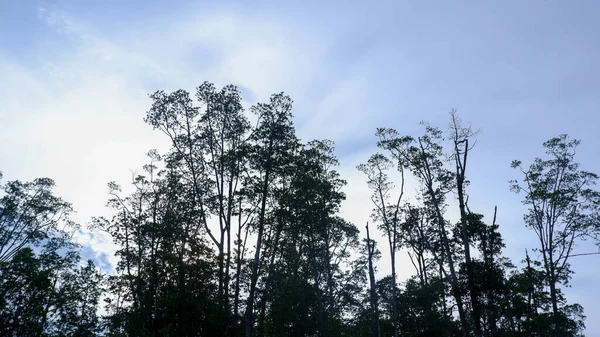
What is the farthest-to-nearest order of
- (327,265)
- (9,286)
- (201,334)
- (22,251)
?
1. (327,265)
2. (22,251)
3. (9,286)
4. (201,334)

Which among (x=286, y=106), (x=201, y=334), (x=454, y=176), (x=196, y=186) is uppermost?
(x=286, y=106)

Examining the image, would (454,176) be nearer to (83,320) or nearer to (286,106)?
(286,106)

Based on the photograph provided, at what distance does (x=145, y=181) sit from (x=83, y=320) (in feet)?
32.9

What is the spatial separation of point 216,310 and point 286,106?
466 inches

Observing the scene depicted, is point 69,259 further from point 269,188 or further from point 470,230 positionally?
point 470,230

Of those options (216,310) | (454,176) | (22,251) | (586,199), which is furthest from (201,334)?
(586,199)

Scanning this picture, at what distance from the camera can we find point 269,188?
2281 centimetres

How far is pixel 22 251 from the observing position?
77.6 feet

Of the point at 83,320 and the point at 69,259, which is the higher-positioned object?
the point at 69,259

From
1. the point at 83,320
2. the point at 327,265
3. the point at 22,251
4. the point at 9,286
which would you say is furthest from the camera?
the point at 327,265

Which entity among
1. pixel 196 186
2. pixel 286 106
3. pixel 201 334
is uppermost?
pixel 286 106

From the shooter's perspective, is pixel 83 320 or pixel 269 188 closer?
pixel 269 188

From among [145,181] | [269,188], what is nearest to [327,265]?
[269,188]

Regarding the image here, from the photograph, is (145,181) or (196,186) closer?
(196,186)
